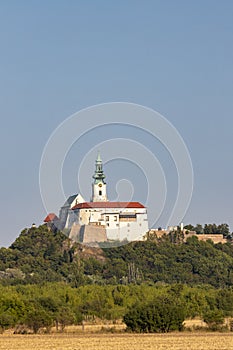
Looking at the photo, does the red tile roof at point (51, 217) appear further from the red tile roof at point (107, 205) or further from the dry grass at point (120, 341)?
the dry grass at point (120, 341)

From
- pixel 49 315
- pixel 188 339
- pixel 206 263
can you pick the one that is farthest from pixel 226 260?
Result: pixel 188 339

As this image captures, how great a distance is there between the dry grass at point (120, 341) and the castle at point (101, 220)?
10724cm

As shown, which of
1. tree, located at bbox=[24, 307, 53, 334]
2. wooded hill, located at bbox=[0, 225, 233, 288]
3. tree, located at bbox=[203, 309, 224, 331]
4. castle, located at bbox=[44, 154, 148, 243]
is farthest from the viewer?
castle, located at bbox=[44, 154, 148, 243]

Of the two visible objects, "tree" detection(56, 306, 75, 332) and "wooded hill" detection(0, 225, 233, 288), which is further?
"wooded hill" detection(0, 225, 233, 288)

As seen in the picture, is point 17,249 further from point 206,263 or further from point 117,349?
point 117,349

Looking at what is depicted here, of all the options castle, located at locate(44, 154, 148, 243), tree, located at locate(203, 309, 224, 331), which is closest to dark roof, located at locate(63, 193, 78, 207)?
castle, located at locate(44, 154, 148, 243)

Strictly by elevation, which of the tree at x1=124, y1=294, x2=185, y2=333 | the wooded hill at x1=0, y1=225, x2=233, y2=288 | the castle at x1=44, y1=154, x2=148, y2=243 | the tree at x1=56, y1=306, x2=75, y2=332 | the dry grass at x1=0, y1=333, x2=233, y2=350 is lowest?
the dry grass at x1=0, y1=333, x2=233, y2=350

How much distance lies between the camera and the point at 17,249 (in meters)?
172

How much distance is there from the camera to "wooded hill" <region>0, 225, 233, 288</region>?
159 m

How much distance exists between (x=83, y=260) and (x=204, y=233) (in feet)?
110

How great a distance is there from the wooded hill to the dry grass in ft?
277

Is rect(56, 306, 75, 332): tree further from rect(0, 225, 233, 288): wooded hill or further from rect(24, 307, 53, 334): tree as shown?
rect(0, 225, 233, 288): wooded hill

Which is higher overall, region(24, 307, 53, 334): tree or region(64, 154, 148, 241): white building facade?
region(64, 154, 148, 241): white building facade

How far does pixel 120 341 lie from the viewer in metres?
58.9
